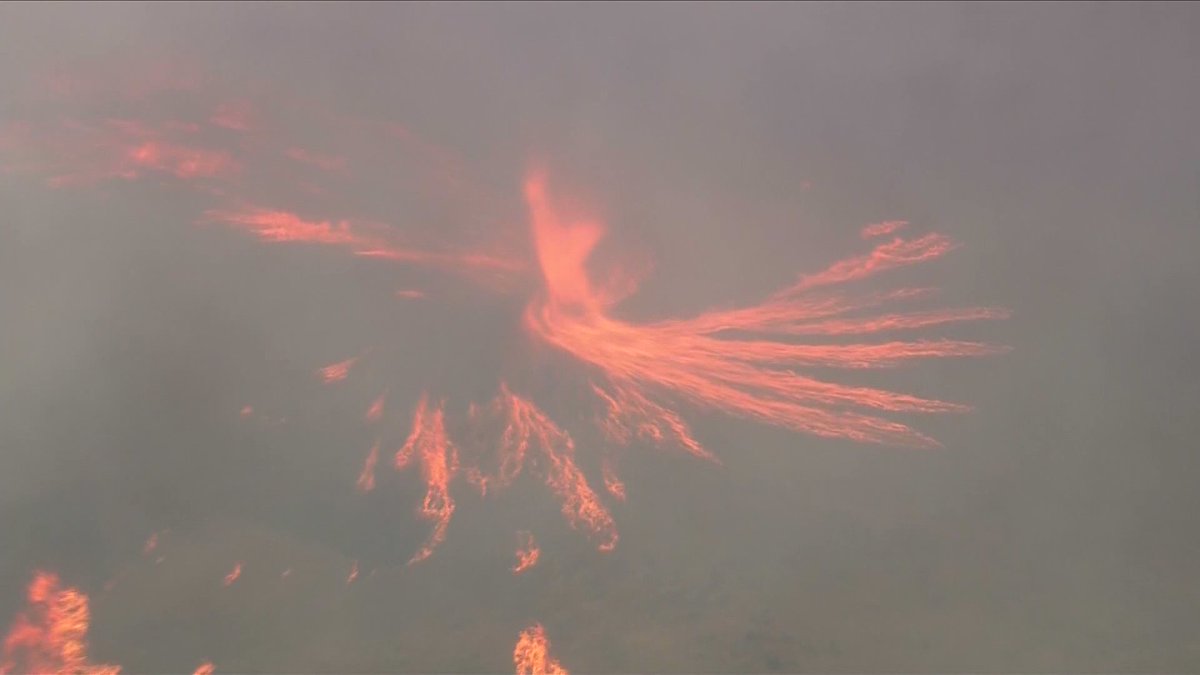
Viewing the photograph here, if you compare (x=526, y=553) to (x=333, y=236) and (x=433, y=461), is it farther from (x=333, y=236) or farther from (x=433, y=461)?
(x=333, y=236)

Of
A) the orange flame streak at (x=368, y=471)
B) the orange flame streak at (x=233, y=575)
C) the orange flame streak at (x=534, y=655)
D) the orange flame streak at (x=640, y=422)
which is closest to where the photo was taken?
the orange flame streak at (x=534, y=655)

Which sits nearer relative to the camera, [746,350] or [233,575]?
[233,575]

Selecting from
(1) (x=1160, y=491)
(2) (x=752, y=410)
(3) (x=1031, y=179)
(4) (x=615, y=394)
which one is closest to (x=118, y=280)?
(4) (x=615, y=394)

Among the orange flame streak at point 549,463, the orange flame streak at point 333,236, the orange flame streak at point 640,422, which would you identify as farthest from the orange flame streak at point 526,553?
the orange flame streak at point 333,236

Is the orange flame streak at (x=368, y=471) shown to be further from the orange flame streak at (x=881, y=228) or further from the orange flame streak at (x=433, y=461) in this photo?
the orange flame streak at (x=881, y=228)

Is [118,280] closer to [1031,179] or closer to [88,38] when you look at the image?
[88,38]

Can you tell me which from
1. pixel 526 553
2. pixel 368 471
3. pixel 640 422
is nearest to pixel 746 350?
pixel 640 422
